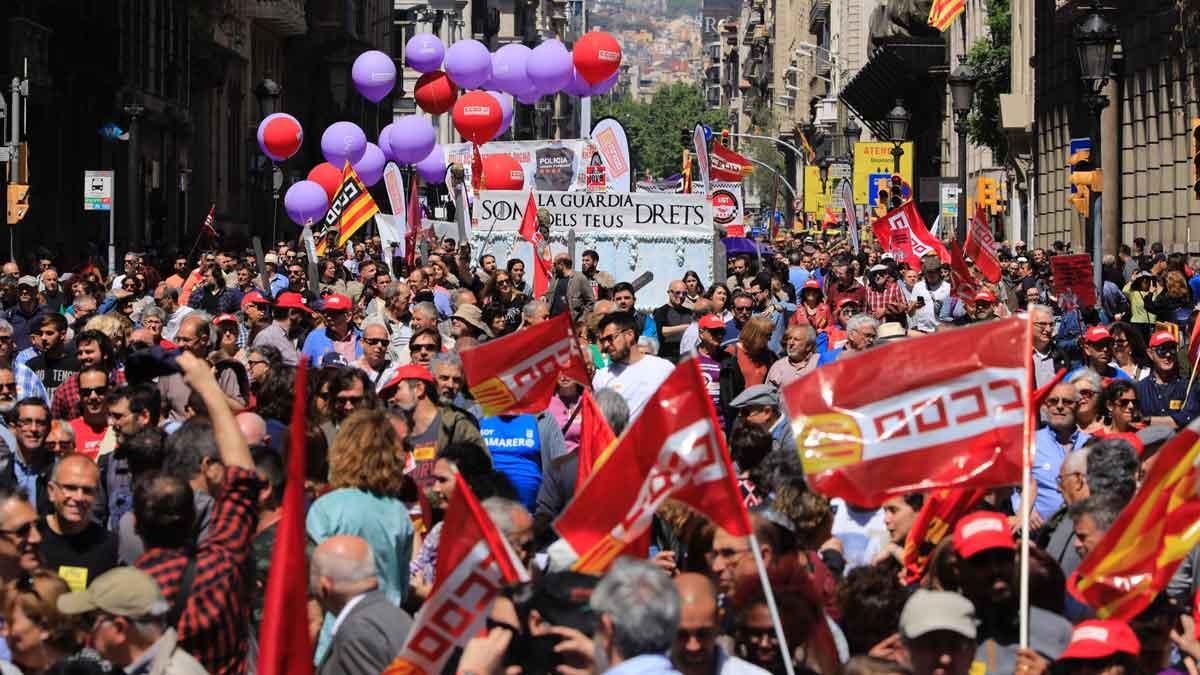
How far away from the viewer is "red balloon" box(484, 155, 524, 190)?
37406 millimetres

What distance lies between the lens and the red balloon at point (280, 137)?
32.4m

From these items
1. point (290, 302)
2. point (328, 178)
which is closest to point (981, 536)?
point (290, 302)

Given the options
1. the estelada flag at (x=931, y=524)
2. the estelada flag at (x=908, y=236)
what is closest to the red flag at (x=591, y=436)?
the estelada flag at (x=931, y=524)

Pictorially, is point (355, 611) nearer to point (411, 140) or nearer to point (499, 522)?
point (499, 522)

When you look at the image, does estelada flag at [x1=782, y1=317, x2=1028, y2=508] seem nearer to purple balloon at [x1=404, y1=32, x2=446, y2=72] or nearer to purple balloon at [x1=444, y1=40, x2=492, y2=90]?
purple balloon at [x1=444, y1=40, x2=492, y2=90]

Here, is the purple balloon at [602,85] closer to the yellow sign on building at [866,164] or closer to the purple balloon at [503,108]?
the purple balloon at [503,108]

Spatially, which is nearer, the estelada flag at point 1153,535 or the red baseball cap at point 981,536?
the estelada flag at point 1153,535

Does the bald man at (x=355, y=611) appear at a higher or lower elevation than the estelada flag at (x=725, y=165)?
lower

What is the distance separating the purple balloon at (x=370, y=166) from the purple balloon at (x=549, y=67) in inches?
103

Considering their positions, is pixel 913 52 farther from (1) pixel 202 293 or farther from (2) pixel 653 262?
(1) pixel 202 293

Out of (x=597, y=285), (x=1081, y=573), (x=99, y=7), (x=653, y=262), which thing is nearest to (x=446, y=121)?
(x=99, y=7)

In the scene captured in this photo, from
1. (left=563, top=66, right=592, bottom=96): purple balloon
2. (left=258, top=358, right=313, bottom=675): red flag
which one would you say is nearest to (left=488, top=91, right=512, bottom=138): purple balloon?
(left=563, top=66, right=592, bottom=96): purple balloon

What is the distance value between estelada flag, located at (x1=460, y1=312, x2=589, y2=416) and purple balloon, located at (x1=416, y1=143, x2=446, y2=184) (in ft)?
93.0

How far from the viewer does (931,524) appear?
27.9 ft
